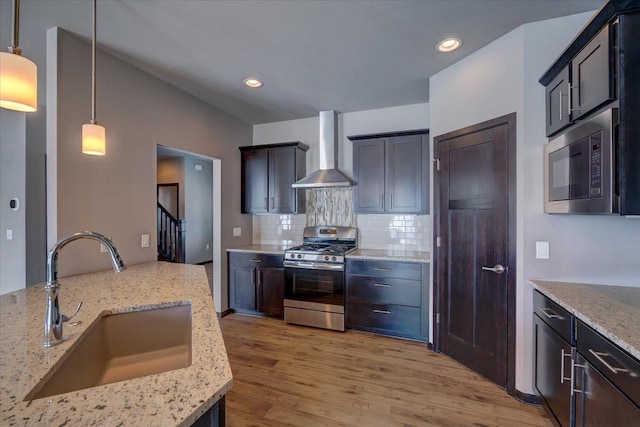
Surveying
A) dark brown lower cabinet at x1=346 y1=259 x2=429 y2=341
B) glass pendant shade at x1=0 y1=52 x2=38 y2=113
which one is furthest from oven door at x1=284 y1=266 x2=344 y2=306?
glass pendant shade at x1=0 y1=52 x2=38 y2=113

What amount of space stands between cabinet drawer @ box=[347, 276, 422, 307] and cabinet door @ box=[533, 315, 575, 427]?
121 centimetres

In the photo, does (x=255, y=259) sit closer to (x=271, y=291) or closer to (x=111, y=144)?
(x=271, y=291)

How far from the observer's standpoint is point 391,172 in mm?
3521

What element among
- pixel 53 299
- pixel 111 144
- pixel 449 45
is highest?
pixel 449 45

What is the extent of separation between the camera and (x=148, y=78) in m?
2.82

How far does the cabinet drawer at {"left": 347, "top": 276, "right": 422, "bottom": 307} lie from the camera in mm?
3107

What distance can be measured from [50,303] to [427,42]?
285 cm

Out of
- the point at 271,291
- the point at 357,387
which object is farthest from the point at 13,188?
the point at 357,387

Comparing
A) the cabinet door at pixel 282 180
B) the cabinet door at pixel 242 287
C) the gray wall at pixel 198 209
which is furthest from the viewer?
the gray wall at pixel 198 209

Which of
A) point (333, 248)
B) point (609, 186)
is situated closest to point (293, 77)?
point (333, 248)

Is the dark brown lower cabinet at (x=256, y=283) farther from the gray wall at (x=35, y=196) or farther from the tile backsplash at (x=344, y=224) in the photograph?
the gray wall at (x=35, y=196)

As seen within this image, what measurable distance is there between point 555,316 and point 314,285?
2.35m

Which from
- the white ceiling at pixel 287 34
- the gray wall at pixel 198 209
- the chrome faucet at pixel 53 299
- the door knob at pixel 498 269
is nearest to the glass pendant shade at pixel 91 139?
the white ceiling at pixel 287 34

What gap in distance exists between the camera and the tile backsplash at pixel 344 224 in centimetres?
369
